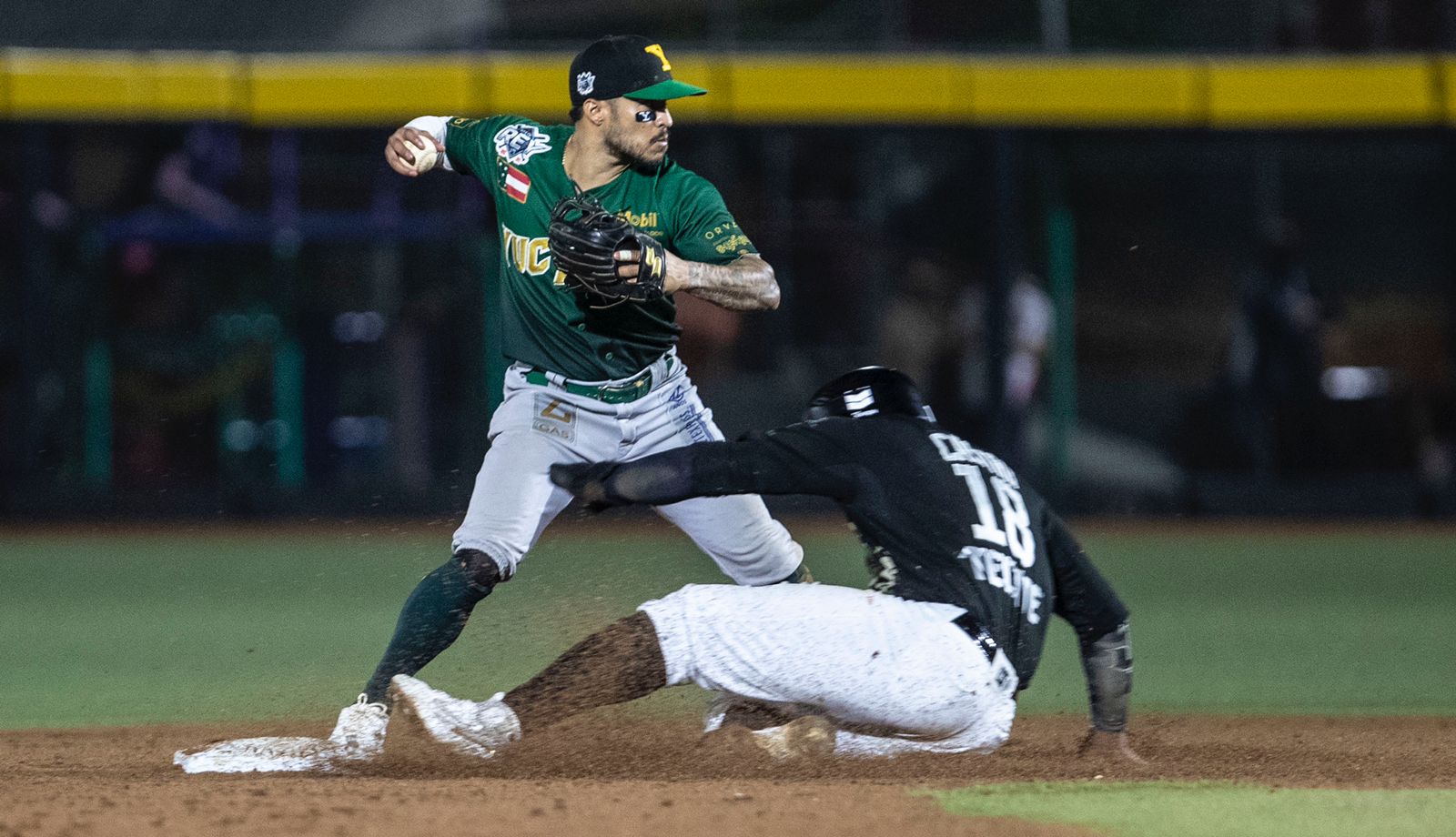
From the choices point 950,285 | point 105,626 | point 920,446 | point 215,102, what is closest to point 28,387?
point 215,102

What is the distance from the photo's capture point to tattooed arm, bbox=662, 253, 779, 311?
14.8ft

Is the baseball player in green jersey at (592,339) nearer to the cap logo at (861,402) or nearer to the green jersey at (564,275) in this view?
the green jersey at (564,275)

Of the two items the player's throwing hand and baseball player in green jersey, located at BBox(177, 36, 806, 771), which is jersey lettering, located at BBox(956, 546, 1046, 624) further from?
the player's throwing hand

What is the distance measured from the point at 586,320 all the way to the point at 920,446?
1070 millimetres

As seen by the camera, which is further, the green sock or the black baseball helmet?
the green sock

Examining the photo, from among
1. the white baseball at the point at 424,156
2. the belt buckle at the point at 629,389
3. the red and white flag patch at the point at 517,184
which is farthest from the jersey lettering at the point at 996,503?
the white baseball at the point at 424,156

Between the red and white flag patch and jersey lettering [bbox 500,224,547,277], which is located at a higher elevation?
the red and white flag patch

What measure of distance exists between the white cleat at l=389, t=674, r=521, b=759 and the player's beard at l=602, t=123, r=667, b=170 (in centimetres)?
156

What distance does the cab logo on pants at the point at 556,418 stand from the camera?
477cm

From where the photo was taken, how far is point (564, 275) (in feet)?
15.7

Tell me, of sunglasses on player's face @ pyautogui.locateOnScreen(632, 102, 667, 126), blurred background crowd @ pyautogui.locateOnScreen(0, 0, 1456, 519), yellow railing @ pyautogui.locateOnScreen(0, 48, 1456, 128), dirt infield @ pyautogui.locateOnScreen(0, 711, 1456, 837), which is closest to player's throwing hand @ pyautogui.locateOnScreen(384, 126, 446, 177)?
sunglasses on player's face @ pyautogui.locateOnScreen(632, 102, 667, 126)

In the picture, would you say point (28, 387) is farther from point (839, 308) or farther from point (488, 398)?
point (839, 308)

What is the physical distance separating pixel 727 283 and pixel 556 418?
631 millimetres

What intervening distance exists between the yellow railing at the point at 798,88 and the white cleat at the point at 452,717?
8429 mm
